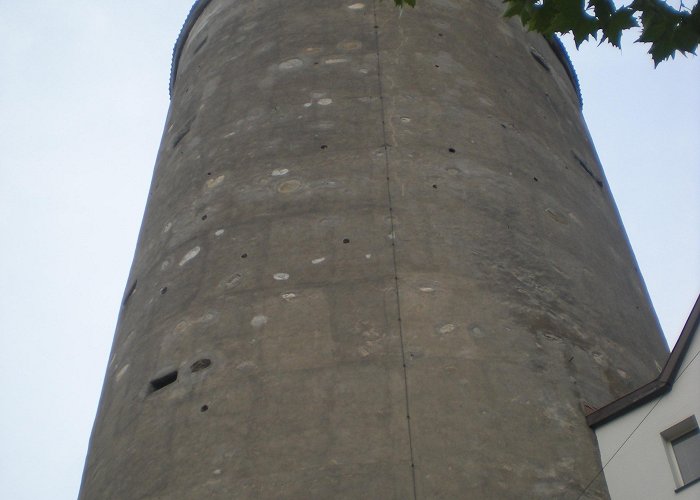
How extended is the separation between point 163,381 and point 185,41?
6.67 metres

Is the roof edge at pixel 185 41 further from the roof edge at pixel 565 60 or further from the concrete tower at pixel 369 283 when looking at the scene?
the concrete tower at pixel 369 283

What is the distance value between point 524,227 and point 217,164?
2.98m

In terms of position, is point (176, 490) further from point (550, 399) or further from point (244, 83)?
point (244, 83)

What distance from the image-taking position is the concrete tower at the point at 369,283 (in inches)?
270

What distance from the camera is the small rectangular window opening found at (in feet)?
21.1

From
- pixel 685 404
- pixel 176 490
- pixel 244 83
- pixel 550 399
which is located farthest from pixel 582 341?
pixel 244 83

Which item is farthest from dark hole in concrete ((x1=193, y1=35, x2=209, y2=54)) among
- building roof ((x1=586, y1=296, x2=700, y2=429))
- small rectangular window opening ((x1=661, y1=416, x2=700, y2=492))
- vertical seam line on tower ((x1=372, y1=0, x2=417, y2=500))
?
small rectangular window opening ((x1=661, y1=416, x2=700, y2=492))

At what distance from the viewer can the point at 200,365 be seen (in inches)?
300

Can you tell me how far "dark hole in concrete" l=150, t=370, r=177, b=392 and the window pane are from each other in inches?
145

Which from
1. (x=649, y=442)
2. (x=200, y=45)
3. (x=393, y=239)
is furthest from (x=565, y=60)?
(x=649, y=442)

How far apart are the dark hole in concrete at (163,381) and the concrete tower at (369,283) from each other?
20 mm

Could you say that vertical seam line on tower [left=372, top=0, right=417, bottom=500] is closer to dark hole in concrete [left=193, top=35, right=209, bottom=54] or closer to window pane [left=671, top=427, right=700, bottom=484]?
window pane [left=671, top=427, right=700, bottom=484]

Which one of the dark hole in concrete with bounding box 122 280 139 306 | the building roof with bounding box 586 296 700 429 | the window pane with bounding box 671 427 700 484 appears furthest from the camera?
the dark hole in concrete with bounding box 122 280 139 306

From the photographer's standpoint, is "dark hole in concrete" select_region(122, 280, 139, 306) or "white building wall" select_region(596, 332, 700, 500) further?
"dark hole in concrete" select_region(122, 280, 139, 306)
